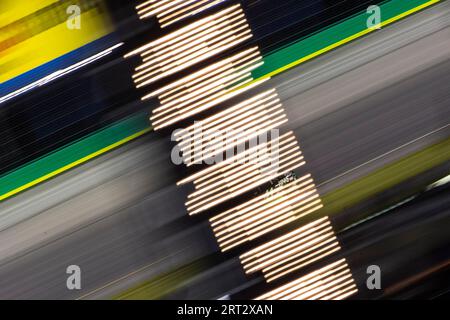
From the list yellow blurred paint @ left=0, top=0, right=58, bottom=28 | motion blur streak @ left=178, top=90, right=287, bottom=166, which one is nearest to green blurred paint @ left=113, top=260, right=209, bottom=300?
motion blur streak @ left=178, top=90, right=287, bottom=166

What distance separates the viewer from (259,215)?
1.74 m

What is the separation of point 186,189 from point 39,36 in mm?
785

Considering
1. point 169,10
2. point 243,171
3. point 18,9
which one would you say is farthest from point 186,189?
point 18,9

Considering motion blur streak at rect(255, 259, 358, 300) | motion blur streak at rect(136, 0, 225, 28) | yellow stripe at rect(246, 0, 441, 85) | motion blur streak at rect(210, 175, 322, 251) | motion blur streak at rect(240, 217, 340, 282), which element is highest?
motion blur streak at rect(136, 0, 225, 28)

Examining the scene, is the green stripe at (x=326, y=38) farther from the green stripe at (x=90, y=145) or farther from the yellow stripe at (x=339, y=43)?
the green stripe at (x=90, y=145)

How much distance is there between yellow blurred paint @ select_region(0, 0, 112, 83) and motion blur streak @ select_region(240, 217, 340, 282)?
1.00 m

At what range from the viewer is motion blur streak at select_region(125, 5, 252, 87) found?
67.5 inches

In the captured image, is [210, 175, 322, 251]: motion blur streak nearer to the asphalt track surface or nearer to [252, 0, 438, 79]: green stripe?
the asphalt track surface

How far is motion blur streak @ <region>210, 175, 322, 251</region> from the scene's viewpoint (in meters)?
1.74

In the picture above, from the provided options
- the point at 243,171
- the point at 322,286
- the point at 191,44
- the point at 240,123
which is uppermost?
the point at 191,44

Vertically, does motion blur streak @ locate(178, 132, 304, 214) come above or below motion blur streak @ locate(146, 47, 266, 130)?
below

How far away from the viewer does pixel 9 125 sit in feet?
5.66

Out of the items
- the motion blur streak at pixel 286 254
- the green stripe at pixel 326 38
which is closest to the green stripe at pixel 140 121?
the green stripe at pixel 326 38

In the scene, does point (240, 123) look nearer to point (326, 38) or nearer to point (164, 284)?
point (326, 38)
